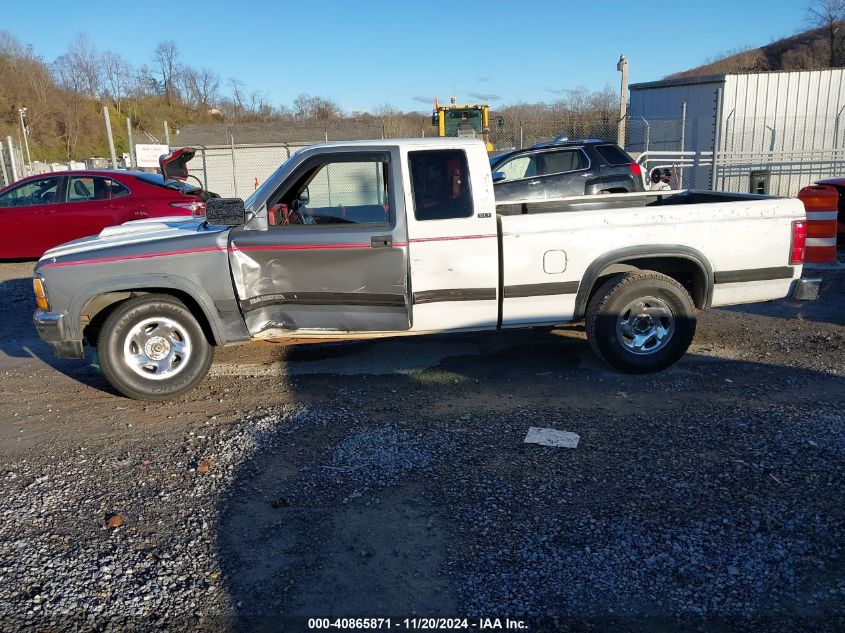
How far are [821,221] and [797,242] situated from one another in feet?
10.6

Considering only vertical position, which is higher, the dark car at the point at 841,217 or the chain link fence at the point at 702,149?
the chain link fence at the point at 702,149

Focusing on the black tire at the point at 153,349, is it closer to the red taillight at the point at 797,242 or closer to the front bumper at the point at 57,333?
the front bumper at the point at 57,333

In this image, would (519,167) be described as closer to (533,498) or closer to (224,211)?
(224,211)

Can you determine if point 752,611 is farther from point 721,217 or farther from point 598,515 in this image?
point 721,217

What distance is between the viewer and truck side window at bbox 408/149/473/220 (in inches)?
200

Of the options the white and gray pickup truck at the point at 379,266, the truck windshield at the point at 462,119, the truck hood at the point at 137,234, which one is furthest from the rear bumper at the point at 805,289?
the truck windshield at the point at 462,119

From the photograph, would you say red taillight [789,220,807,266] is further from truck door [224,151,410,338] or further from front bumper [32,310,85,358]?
front bumper [32,310,85,358]

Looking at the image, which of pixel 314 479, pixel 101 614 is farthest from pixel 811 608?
pixel 101 614

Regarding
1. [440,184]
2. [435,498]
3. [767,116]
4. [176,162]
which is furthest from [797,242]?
[767,116]

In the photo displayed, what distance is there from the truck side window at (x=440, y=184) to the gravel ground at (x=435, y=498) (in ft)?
4.65

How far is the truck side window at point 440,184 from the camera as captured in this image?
5078mm

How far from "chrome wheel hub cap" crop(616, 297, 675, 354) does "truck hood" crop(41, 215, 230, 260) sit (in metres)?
3.28

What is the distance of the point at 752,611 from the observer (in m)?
2.69

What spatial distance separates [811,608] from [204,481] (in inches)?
122
